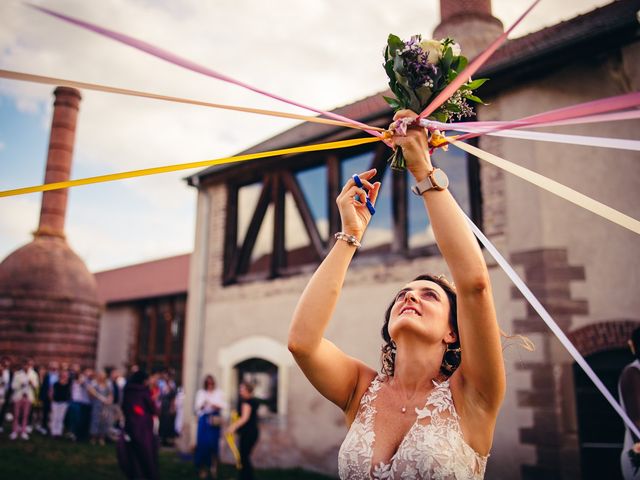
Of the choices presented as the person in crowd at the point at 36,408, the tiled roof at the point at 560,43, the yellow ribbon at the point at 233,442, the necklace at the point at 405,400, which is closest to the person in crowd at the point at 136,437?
the yellow ribbon at the point at 233,442

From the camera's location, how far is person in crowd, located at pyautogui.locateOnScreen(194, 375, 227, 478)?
31.9 ft

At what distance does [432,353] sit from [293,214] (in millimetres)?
9415

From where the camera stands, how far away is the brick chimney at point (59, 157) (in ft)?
71.8

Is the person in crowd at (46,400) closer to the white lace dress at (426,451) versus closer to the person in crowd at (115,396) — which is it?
the person in crowd at (115,396)

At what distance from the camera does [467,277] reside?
168 centimetres

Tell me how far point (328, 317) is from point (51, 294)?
20.8 m

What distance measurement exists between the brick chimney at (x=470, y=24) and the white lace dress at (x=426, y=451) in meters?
9.97

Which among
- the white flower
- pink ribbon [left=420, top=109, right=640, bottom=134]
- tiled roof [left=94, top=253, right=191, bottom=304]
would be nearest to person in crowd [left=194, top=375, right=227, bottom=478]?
tiled roof [left=94, top=253, right=191, bottom=304]

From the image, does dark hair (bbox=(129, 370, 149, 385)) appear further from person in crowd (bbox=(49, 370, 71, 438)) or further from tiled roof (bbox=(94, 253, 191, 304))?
tiled roof (bbox=(94, 253, 191, 304))

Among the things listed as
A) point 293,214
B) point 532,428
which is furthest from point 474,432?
point 293,214

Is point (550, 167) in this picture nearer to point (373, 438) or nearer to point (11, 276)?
point (373, 438)

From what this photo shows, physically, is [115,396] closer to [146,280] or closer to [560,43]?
[146,280]

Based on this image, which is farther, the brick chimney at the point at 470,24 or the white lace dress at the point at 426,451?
the brick chimney at the point at 470,24

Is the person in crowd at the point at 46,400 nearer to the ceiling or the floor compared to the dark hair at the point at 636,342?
nearer to the floor
